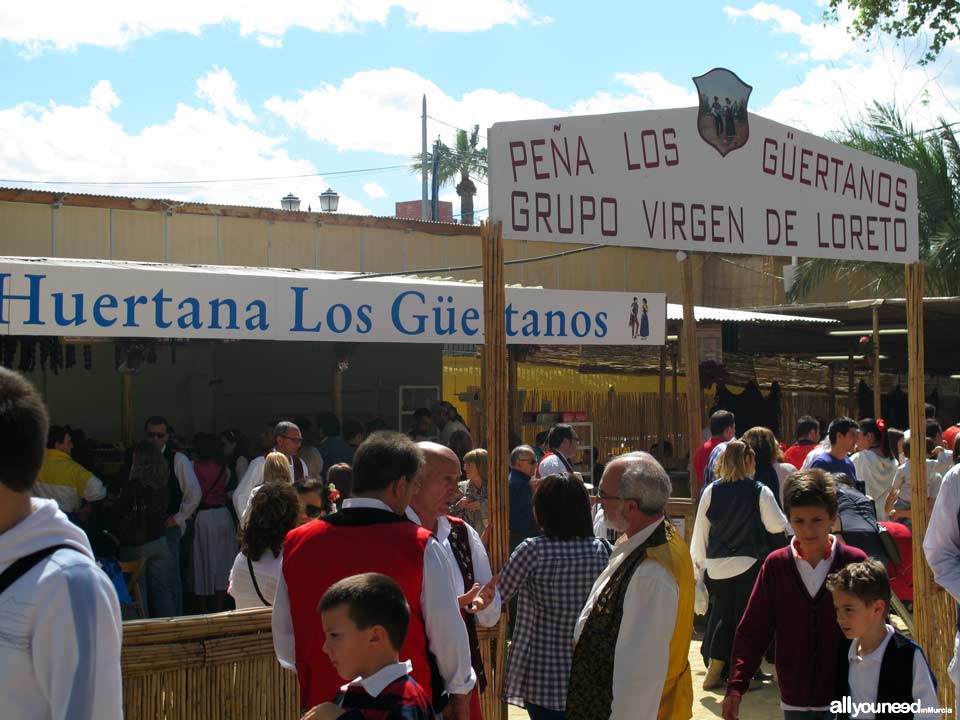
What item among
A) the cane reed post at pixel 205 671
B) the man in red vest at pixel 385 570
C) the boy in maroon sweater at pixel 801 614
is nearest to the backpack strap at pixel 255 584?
the cane reed post at pixel 205 671

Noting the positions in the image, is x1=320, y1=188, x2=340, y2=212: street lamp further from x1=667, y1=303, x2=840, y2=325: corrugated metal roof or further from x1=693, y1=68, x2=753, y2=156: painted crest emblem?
x1=693, y1=68, x2=753, y2=156: painted crest emblem

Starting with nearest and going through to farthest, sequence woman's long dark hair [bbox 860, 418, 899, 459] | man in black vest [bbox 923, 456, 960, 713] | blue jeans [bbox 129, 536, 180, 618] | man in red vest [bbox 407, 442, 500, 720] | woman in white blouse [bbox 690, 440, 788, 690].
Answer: man in red vest [bbox 407, 442, 500, 720] < man in black vest [bbox 923, 456, 960, 713] < woman in white blouse [bbox 690, 440, 788, 690] < blue jeans [bbox 129, 536, 180, 618] < woman's long dark hair [bbox 860, 418, 899, 459]

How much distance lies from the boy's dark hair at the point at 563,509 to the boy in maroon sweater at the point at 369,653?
183 cm

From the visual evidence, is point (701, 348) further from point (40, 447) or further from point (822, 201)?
point (40, 447)

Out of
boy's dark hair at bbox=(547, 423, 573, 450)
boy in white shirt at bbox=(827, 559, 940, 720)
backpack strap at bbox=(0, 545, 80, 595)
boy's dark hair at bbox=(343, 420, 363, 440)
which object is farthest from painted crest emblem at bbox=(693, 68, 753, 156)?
boy's dark hair at bbox=(343, 420, 363, 440)

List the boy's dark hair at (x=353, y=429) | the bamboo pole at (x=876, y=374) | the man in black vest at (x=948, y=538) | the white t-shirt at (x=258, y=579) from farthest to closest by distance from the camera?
1. the boy's dark hair at (x=353, y=429)
2. the bamboo pole at (x=876, y=374)
3. the white t-shirt at (x=258, y=579)
4. the man in black vest at (x=948, y=538)

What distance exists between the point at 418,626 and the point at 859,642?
1.54 meters

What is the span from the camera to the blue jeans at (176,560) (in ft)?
28.5

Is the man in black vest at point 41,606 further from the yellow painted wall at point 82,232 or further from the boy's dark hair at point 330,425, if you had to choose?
the yellow painted wall at point 82,232

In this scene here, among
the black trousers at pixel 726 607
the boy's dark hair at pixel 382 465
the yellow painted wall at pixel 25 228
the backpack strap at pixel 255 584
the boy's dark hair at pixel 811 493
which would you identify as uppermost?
the yellow painted wall at pixel 25 228

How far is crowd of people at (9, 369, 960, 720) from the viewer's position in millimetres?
2104

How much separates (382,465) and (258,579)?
225cm

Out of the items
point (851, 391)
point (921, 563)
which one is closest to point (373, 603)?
point (921, 563)

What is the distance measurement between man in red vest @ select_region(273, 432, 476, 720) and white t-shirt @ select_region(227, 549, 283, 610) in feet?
6.43
